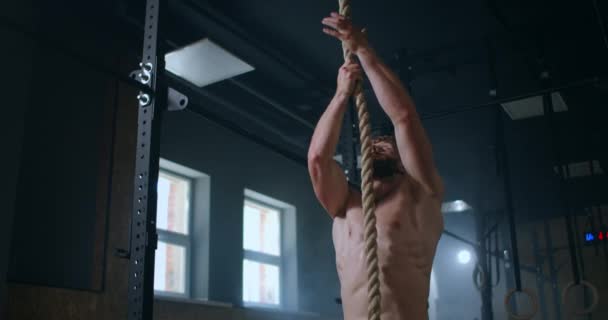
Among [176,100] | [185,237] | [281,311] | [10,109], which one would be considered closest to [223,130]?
[185,237]

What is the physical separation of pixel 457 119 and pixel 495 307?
4.69 metres

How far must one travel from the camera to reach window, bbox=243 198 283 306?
6551 millimetres

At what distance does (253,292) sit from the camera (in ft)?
21.5

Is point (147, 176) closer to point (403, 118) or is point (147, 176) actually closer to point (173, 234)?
point (403, 118)

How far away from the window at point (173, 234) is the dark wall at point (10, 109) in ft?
5.85

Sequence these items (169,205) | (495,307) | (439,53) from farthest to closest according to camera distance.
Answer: (495,307), (169,205), (439,53)

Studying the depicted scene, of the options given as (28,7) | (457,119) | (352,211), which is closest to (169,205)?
(28,7)

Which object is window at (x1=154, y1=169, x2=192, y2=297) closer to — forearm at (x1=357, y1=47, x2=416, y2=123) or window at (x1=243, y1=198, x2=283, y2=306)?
window at (x1=243, y1=198, x2=283, y2=306)

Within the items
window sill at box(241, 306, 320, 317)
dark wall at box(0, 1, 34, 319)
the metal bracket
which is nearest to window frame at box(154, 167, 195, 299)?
window sill at box(241, 306, 320, 317)

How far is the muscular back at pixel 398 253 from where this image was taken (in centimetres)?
206

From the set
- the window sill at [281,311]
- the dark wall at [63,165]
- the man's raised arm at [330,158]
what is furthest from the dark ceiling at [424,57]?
the window sill at [281,311]

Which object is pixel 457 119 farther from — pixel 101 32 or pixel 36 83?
pixel 36 83

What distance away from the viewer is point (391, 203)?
2.16 metres

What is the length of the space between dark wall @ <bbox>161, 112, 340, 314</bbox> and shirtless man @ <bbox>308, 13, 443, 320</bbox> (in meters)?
3.39
